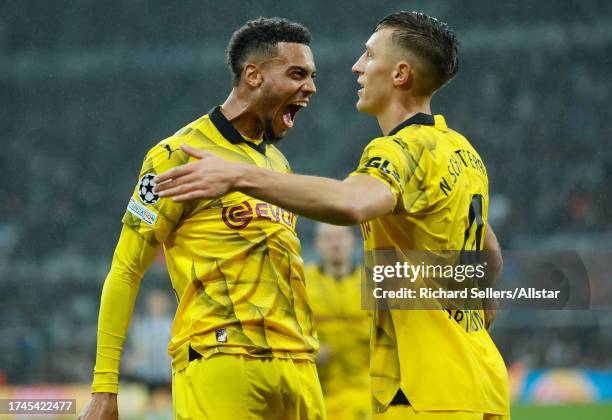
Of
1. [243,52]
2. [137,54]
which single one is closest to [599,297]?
[243,52]

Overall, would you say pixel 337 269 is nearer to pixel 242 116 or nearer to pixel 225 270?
pixel 242 116

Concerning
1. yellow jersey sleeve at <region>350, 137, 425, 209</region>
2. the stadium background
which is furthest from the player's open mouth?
the stadium background

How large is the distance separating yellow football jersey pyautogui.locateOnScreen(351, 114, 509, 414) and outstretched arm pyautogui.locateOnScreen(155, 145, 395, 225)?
0.27 meters

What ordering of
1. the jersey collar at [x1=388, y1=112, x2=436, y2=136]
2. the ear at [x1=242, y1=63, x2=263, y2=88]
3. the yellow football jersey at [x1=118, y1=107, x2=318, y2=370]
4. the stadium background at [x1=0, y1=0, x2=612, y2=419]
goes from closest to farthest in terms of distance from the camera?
the jersey collar at [x1=388, y1=112, x2=436, y2=136]
the yellow football jersey at [x1=118, y1=107, x2=318, y2=370]
the ear at [x1=242, y1=63, x2=263, y2=88]
the stadium background at [x1=0, y1=0, x2=612, y2=419]

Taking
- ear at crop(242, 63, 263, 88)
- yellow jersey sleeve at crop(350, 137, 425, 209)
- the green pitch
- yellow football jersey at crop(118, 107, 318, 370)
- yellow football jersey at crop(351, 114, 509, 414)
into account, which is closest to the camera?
yellow jersey sleeve at crop(350, 137, 425, 209)

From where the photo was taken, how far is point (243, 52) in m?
3.73

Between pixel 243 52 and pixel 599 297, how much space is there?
8698 millimetres

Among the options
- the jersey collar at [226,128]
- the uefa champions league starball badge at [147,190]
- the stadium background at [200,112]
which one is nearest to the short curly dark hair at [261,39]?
the jersey collar at [226,128]

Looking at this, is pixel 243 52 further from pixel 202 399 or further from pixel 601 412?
pixel 601 412

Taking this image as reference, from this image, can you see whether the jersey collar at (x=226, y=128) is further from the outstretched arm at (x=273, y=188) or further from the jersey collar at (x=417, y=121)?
the outstretched arm at (x=273, y=188)

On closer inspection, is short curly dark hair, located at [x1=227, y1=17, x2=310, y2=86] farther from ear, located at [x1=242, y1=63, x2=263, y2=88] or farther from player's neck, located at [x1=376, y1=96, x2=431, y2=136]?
player's neck, located at [x1=376, y1=96, x2=431, y2=136]

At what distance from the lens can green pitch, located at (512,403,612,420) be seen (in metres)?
9.70

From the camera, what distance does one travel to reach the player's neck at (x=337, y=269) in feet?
20.5

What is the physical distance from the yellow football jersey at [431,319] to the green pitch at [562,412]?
22.6 feet
